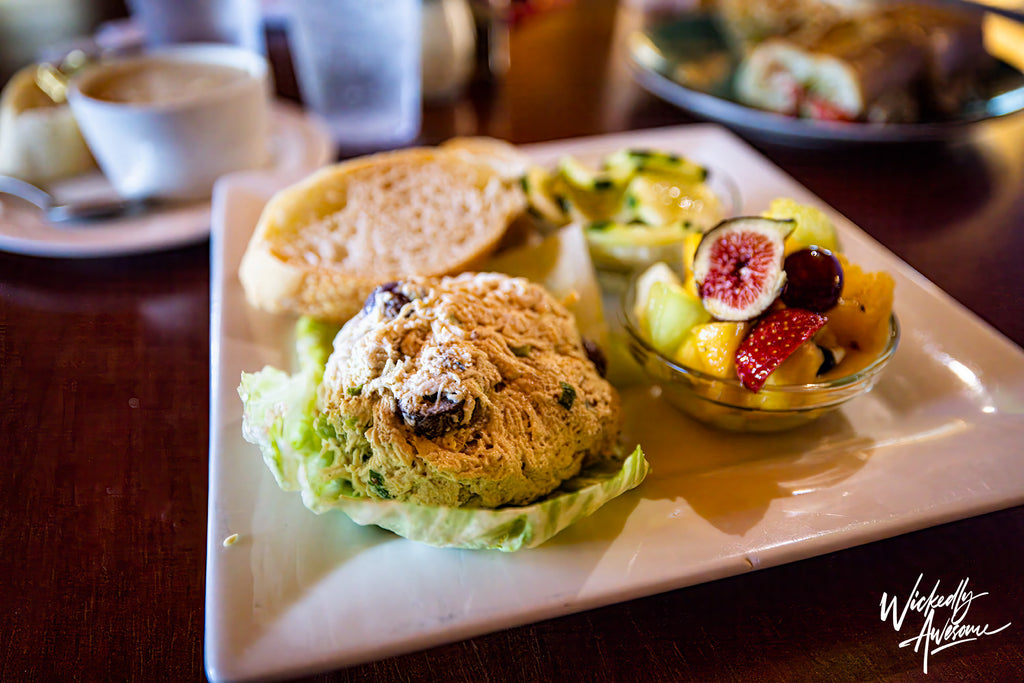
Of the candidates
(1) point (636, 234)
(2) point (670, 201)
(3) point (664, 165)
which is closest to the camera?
(1) point (636, 234)

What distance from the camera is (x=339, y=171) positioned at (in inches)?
84.1

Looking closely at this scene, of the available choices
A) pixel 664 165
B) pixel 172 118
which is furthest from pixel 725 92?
pixel 172 118

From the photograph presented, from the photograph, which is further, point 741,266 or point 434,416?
point 741,266

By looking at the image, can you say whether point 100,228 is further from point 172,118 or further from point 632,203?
point 632,203

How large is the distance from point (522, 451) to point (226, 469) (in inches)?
22.8

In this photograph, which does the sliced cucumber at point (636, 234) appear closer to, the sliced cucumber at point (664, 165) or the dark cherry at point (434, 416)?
the sliced cucumber at point (664, 165)

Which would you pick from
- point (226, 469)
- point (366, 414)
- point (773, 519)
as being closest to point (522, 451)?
point (366, 414)

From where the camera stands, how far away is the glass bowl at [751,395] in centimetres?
147

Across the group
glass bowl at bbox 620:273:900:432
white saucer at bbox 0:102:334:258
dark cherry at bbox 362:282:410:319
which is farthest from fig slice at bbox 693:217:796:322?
white saucer at bbox 0:102:334:258

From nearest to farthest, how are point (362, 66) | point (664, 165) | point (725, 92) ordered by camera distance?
point (664, 165) → point (362, 66) → point (725, 92)

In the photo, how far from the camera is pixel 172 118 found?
7.28 feet

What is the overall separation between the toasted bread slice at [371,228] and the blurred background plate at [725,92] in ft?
4.11

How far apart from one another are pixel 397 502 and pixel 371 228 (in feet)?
3.17

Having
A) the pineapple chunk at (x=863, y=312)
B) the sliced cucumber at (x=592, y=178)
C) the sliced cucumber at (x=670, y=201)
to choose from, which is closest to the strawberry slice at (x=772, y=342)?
the pineapple chunk at (x=863, y=312)
